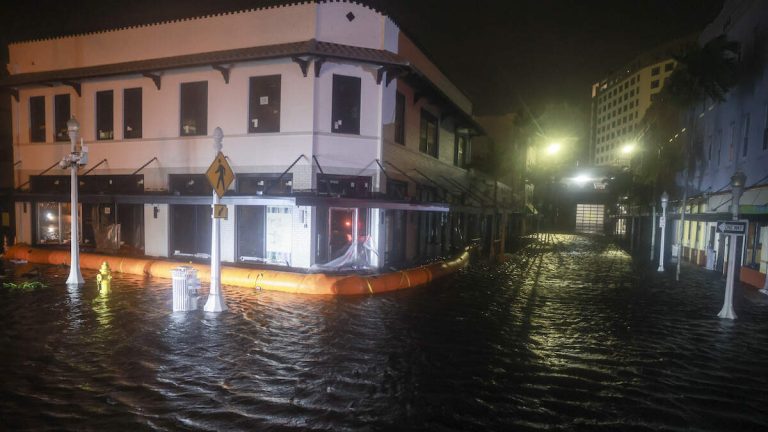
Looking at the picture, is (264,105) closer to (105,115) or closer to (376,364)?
(105,115)

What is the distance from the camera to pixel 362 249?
1534 cm

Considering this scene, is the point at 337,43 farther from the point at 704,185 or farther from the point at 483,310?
the point at 704,185

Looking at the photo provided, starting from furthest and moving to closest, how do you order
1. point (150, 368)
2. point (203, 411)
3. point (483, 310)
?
point (483, 310), point (150, 368), point (203, 411)

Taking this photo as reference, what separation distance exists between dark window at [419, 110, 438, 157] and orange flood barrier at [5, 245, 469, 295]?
6.70 metres

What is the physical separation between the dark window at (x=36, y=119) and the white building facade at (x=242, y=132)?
2.9 inches

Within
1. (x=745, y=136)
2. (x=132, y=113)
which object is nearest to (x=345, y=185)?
(x=132, y=113)

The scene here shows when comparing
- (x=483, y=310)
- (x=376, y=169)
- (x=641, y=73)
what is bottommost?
(x=483, y=310)

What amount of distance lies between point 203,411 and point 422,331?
4.68m

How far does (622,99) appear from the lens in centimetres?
12094

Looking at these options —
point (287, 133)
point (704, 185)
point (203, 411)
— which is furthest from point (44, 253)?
point (704, 185)

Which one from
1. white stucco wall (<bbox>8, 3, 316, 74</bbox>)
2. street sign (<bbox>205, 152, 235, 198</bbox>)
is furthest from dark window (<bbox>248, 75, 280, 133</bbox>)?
street sign (<bbox>205, 152, 235, 198</bbox>)

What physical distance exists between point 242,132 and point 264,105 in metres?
1.34

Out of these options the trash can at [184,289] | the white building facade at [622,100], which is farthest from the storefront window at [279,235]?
the white building facade at [622,100]

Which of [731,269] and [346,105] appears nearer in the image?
[731,269]
